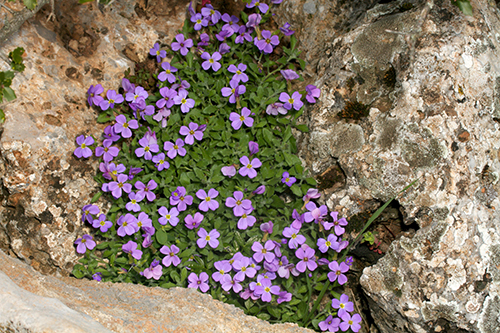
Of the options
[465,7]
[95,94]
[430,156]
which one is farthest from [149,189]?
[465,7]

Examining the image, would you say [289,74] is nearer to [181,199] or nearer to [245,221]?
[245,221]

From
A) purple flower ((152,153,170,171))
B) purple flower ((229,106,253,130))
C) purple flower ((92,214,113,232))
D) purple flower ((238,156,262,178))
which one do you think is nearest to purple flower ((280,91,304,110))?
purple flower ((229,106,253,130))

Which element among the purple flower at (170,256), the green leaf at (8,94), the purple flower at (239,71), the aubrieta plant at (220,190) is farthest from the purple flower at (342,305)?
the green leaf at (8,94)

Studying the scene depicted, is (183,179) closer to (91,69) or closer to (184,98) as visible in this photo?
(184,98)

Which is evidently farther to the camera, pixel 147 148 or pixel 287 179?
pixel 147 148

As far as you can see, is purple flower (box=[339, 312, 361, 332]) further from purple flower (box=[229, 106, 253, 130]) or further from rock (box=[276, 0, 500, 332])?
purple flower (box=[229, 106, 253, 130])

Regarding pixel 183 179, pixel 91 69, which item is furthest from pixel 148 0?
pixel 183 179
